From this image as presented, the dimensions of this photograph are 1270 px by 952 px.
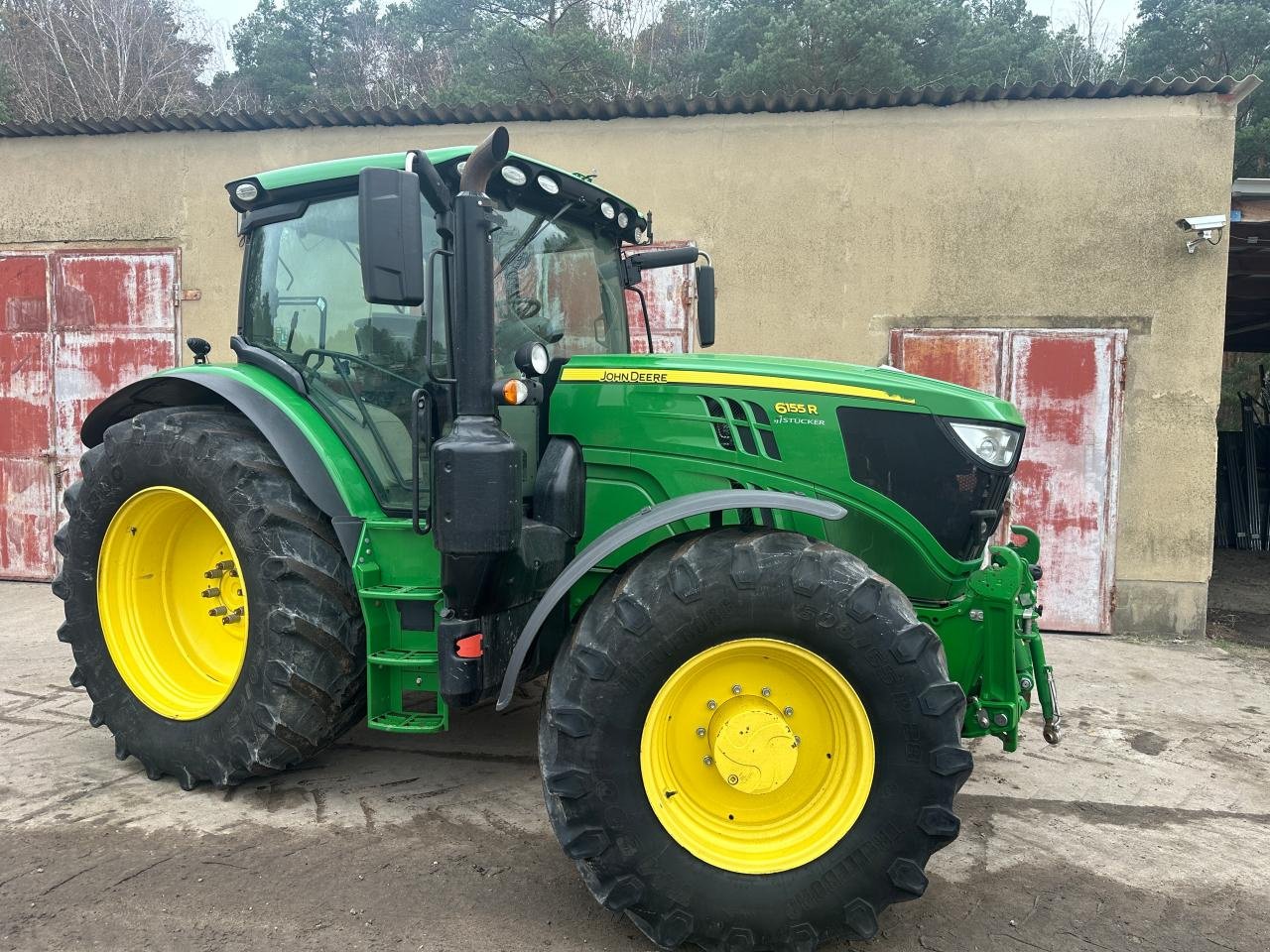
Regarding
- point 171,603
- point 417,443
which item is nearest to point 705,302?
point 417,443

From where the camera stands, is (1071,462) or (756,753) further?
(1071,462)

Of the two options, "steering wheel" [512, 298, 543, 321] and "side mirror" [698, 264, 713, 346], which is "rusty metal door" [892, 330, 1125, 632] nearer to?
"side mirror" [698, 264, 713, 346]

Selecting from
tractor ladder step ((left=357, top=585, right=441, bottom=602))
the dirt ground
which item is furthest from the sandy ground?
the dirt ground

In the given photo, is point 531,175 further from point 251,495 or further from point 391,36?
point 391,36

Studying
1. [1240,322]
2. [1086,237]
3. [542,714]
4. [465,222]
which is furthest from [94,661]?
[1240,322]

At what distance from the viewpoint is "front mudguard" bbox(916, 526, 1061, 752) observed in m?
3.02

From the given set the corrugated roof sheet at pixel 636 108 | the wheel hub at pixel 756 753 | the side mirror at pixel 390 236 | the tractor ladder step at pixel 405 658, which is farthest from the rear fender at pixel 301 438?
the corrugated roof sheet at pixel 636 108

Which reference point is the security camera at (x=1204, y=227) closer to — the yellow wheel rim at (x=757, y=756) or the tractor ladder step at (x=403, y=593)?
the yellow wheel rim at (x=757, y=756)

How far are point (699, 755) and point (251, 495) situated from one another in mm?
1866

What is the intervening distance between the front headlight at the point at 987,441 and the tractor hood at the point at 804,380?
32 mm

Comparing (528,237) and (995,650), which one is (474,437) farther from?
(995,650)

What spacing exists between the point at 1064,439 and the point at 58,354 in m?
8.13

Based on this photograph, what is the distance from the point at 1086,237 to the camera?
6.57m

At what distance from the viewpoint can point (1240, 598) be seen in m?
8.28
